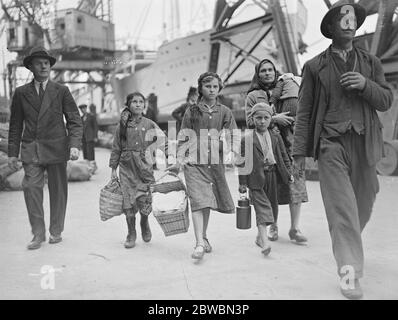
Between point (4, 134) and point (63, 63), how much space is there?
21.7 m

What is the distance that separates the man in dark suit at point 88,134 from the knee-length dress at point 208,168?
7.51 m

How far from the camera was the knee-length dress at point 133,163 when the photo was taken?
14.9 feet

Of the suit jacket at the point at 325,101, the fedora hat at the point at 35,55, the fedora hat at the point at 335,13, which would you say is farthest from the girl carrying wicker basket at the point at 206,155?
the fedora hat at the point at 35,55

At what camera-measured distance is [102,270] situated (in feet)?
11.8

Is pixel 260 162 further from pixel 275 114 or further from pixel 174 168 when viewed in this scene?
pixel 174 168

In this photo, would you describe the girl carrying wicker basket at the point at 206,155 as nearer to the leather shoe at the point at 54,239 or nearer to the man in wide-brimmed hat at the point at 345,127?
the man in wide-brimmed hat at the point at 345,127

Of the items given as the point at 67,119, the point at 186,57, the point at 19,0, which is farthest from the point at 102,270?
the point at 186,57

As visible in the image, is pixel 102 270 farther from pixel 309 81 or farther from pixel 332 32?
pixel 332 32

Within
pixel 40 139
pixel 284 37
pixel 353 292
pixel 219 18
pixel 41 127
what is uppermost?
pixel 219 18

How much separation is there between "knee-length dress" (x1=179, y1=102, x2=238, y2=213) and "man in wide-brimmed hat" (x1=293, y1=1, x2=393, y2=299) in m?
1.02

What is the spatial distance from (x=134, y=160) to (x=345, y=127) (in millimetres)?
2168

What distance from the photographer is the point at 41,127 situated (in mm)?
4527

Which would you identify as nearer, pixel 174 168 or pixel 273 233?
pixel 174 168

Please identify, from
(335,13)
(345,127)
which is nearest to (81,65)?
(335,13)
